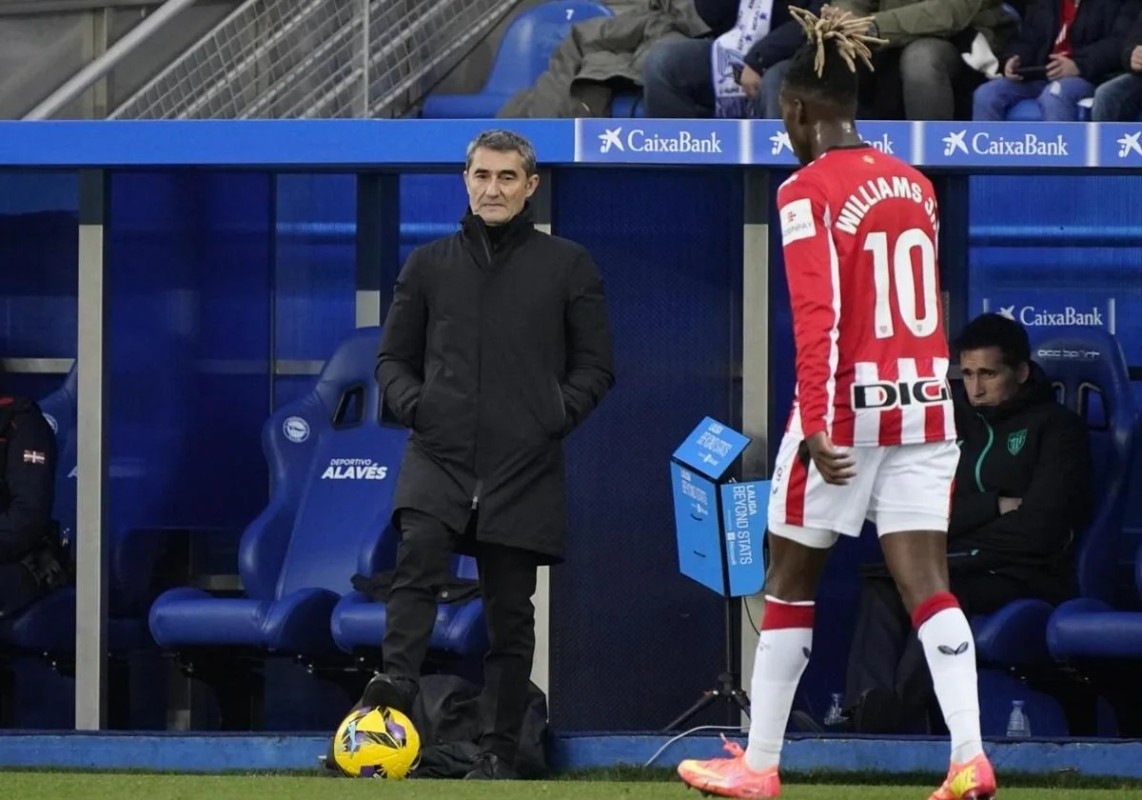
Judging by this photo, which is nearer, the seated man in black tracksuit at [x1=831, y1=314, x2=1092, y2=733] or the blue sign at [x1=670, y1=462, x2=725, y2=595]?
the seated man in black tracksuit at [x1=831, y1=314, x2=1092, y2=733]

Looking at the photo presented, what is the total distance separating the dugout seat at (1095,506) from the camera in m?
7.26

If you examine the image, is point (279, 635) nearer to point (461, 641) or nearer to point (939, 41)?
point (461, 641)

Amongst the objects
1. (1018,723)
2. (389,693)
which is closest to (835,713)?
(1018,723)

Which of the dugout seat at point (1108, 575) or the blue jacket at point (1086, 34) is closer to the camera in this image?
the dugout seat at point (1108, 575)

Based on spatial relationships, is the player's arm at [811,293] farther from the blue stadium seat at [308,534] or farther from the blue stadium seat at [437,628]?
the blue stadium seat at [308,534]

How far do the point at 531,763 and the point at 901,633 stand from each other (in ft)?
4.29

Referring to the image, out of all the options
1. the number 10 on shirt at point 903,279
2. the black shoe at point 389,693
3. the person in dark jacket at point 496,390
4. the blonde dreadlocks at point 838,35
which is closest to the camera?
the number 10 on shirt at point 903,279

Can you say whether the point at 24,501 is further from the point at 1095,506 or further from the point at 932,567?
the point at 932,567

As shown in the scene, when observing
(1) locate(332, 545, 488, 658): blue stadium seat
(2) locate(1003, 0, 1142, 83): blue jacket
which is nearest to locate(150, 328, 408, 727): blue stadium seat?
(1) locate(332, 545, 488, 658): blue stadium seat

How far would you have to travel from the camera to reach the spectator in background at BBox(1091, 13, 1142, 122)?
7.80m

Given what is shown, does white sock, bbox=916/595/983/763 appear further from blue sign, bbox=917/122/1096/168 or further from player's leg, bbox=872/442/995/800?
blue sign, bbox=917/122/1096/168

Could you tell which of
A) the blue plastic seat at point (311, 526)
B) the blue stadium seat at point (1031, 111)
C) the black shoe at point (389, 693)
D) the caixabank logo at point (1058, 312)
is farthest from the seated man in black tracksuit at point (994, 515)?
the black shoe at point (389, 693)

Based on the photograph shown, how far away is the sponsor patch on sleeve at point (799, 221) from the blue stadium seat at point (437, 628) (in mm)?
2876

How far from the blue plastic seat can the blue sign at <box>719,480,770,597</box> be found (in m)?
1.16
